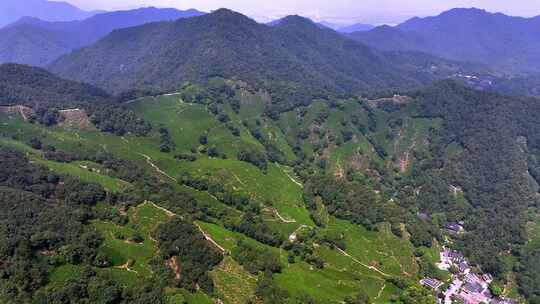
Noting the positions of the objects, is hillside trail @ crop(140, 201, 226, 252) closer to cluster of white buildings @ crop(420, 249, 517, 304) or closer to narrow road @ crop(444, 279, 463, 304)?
cluster of white buildings @ crop(420, 249, 517, 304)

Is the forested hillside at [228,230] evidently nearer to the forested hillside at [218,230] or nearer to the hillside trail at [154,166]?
the forested hillside at [218,230]

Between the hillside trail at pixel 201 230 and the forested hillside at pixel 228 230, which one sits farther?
the hillside trail at pixel 201 230

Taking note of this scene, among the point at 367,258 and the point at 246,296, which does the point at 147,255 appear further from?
the point at 367,258

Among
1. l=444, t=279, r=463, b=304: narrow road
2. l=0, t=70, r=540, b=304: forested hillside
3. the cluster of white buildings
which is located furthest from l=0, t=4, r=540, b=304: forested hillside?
l=444, t=279, r=463, b=304: narrow road

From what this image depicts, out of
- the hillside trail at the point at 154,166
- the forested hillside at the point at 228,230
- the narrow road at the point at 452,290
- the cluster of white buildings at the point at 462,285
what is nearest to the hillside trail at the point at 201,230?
the forested hillside at the point at 228,230

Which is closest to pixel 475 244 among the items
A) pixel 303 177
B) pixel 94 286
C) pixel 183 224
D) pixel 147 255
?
pixel 303 177

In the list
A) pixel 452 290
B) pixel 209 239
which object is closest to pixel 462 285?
pixel 452 290

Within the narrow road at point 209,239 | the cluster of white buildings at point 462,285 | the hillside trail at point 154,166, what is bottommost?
the cluster of white buildings at point 462,285

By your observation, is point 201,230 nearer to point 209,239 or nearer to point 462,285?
point 209,239
